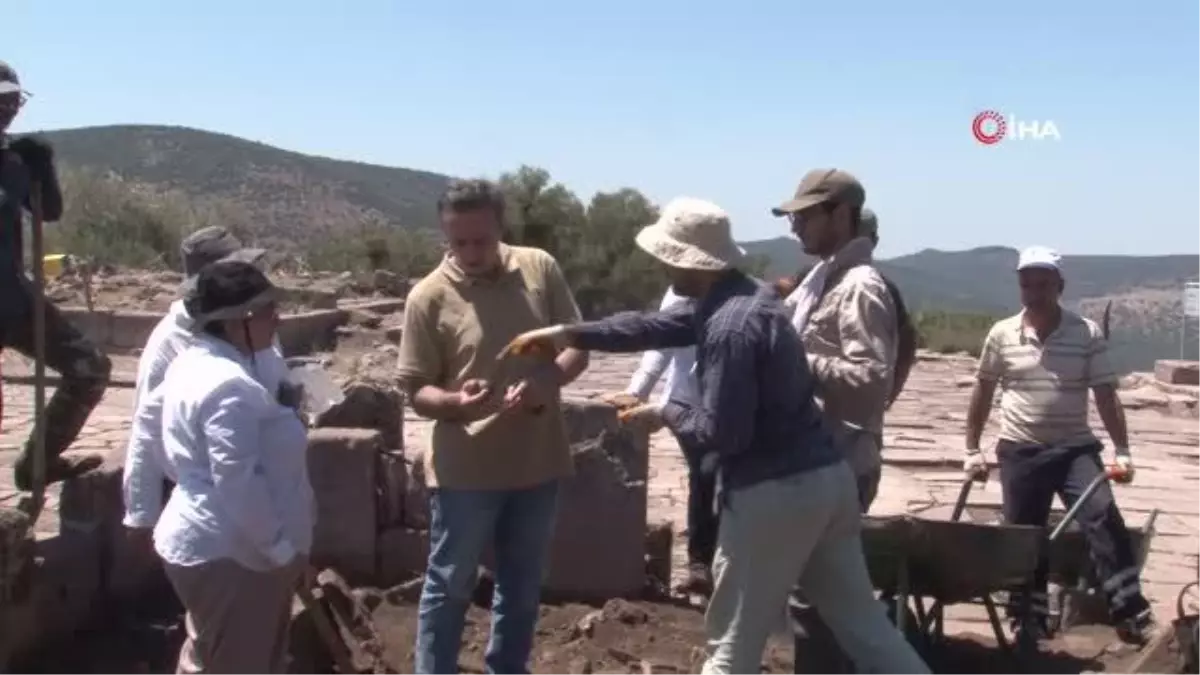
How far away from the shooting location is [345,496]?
6.39 metres

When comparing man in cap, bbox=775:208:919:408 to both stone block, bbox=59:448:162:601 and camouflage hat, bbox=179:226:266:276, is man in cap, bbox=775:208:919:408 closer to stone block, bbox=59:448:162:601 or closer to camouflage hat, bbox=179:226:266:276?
camouflage hat, bbox=179:226:266:276

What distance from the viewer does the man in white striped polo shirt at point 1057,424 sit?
20.3 feet

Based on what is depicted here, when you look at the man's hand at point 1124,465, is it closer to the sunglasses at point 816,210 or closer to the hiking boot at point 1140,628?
the hiking boot at point 1140,628

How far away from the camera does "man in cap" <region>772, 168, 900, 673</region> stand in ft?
16.2

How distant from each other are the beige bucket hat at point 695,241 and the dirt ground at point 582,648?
72.5 inches

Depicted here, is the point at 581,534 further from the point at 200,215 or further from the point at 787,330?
the point at 200,215

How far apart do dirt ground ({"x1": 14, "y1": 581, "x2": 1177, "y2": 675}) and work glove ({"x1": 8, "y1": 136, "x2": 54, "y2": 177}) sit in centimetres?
171

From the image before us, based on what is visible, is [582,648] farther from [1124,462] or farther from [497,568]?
[1124,462]

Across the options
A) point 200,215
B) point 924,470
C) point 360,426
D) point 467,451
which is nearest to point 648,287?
point 200,215

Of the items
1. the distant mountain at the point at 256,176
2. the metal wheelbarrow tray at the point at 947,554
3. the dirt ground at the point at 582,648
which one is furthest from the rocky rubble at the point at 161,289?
the distant mountain at the point at 256,176

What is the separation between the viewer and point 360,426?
703 cm

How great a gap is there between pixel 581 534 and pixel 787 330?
7.83 ft

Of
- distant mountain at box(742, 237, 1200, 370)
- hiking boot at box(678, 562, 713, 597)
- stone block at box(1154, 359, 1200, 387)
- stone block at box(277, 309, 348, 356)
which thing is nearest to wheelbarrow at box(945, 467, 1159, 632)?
hiking boot at box(678, 562, 713, 597)

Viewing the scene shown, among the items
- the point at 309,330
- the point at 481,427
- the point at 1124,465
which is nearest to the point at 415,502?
the point at 481,427
